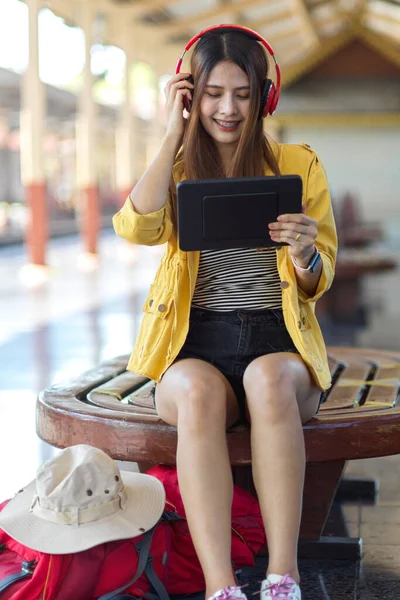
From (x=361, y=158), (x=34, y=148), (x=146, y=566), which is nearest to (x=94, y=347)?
(x=146, y=566)

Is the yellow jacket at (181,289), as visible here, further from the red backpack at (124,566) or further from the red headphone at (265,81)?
the red backpack at (124,566)

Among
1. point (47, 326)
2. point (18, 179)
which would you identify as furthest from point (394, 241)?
point (18, 179)

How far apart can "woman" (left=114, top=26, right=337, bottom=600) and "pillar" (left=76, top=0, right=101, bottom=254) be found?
1208cm

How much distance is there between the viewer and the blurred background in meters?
6.36

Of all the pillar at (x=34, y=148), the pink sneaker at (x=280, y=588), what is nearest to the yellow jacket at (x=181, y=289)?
the pink sneaker at (x=280, y=588)

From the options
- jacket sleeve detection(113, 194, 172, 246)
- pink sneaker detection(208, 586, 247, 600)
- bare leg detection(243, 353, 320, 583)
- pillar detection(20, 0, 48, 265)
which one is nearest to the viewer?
pink sneaker detection(208, 586, 247, 600)

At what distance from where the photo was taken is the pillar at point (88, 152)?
562 inches

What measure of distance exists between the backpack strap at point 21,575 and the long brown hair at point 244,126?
1.04 m

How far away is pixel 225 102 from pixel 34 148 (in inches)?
386

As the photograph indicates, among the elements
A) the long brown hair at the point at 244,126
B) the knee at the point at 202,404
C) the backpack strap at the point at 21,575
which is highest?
the long brown hair at the point at 244,126

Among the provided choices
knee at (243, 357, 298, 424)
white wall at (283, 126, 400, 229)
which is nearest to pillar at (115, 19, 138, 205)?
white wall at (283, 126, 400, 229)

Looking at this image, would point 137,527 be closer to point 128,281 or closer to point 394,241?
point 128,281

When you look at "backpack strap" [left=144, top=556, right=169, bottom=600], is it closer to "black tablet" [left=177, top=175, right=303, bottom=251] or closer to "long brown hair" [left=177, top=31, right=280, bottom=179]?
"black tablet" [left=177, top=175, right=303, bottom=251]

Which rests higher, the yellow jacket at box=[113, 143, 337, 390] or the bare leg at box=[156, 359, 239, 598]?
the yellow jacket at box=[113, 143, 337, 390]
